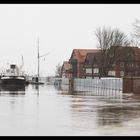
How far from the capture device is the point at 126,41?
81438 mm

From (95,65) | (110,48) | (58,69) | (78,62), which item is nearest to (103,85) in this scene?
(110,48)

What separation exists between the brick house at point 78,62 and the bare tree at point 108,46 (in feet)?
159

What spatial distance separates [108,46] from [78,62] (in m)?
60.8

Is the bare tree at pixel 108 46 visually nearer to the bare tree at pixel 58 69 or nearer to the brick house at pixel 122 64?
the brick house at pixel 122 64

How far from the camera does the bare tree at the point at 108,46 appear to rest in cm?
8181

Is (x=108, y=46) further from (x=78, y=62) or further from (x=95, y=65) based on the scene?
(x=78, y=62)

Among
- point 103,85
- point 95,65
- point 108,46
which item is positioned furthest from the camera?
point 95,65

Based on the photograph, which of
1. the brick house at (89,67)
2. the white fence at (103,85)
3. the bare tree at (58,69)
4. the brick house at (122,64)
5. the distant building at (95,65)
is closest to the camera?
the white fence at (103,85)

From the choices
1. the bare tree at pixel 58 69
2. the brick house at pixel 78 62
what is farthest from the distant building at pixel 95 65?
the bare tree at pixel 58 69

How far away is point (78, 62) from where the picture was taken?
144000mm

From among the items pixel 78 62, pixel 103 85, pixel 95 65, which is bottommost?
pixel 103 85

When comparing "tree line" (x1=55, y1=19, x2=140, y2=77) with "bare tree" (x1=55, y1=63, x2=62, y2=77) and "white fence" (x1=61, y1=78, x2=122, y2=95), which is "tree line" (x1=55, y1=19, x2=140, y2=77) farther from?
"bare tree" (x1=55, y1=63, x2=62, y2=77)

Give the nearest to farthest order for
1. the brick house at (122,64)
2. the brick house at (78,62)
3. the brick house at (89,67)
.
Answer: the brick house at (122,64) < the brick house at (89,67) < the brick house at (78,62)

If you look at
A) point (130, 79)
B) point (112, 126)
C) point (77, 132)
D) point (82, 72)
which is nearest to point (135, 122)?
point (112, 126)
